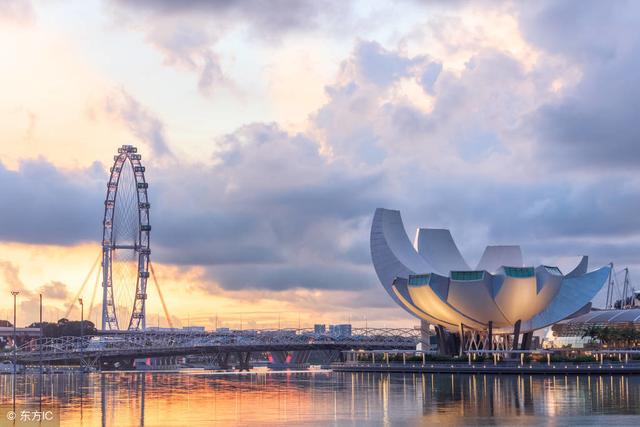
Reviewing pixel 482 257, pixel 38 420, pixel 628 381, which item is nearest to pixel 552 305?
pixel 482 257

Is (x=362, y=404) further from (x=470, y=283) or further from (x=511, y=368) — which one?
(x=470, y=283)

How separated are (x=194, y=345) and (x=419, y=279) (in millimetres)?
48953

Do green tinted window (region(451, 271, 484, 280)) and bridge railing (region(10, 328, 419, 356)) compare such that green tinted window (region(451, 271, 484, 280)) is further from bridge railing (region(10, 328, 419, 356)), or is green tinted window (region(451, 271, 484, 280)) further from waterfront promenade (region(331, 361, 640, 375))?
bridge railing (region(10, 328, 419, 356))

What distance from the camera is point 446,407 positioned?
5319 centimetres

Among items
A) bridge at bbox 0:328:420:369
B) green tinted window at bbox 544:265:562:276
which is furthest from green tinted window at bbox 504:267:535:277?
bridge at bbox 0:328:420:369

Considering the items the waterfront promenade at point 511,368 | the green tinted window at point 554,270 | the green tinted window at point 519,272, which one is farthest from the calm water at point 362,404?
the green tinted window at point 554,270

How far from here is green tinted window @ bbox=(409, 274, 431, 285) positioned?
107469mm

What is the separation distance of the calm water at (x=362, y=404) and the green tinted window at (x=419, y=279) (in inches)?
1072

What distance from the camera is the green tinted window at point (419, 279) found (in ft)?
353

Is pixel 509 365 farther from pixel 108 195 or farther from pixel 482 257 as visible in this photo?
pixel 108 195

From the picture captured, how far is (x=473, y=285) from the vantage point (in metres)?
104

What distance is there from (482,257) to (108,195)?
52.2m

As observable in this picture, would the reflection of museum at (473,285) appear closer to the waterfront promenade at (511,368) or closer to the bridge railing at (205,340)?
the waterfront promenade at (511,368)

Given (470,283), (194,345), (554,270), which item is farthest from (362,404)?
(194,345)
